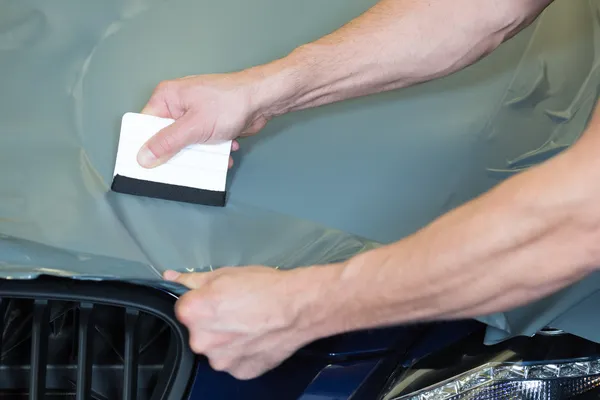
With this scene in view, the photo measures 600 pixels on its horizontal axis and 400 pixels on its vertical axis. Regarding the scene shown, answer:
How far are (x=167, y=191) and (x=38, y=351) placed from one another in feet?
0.91

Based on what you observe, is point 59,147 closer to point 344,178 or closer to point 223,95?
point 223,95

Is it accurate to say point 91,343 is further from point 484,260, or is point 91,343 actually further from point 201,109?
point 484,260

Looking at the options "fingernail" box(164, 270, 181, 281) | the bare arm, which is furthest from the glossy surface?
the bare arm

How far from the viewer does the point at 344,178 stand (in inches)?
46.2

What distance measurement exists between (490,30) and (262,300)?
64 cm

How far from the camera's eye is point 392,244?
0.93 m

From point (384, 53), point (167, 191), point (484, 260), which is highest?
point (384, 53)

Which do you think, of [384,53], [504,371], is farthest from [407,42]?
[504,371]

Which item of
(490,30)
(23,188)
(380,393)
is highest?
(490,30)

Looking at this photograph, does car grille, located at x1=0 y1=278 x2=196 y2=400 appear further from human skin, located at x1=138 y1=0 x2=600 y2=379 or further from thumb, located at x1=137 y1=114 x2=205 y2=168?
thumb, located at x1=137 y1=114 x2=205 y2=168

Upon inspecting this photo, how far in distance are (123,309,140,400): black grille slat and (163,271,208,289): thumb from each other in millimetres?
62

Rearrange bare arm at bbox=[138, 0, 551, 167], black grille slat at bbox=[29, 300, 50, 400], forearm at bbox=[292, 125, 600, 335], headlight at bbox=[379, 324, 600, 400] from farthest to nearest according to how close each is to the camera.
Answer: bare arm at bbox=[138, 0, 551, 167], headlight at bbox=[379, 324, 600, 400], black grille slat at bbox=[29, 300, 50, 400], forearm at bbox=[292, 125, 600, 335]

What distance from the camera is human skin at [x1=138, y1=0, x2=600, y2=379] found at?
2.70 feet

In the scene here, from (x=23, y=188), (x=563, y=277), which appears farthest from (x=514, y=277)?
(x=23, y=188)
